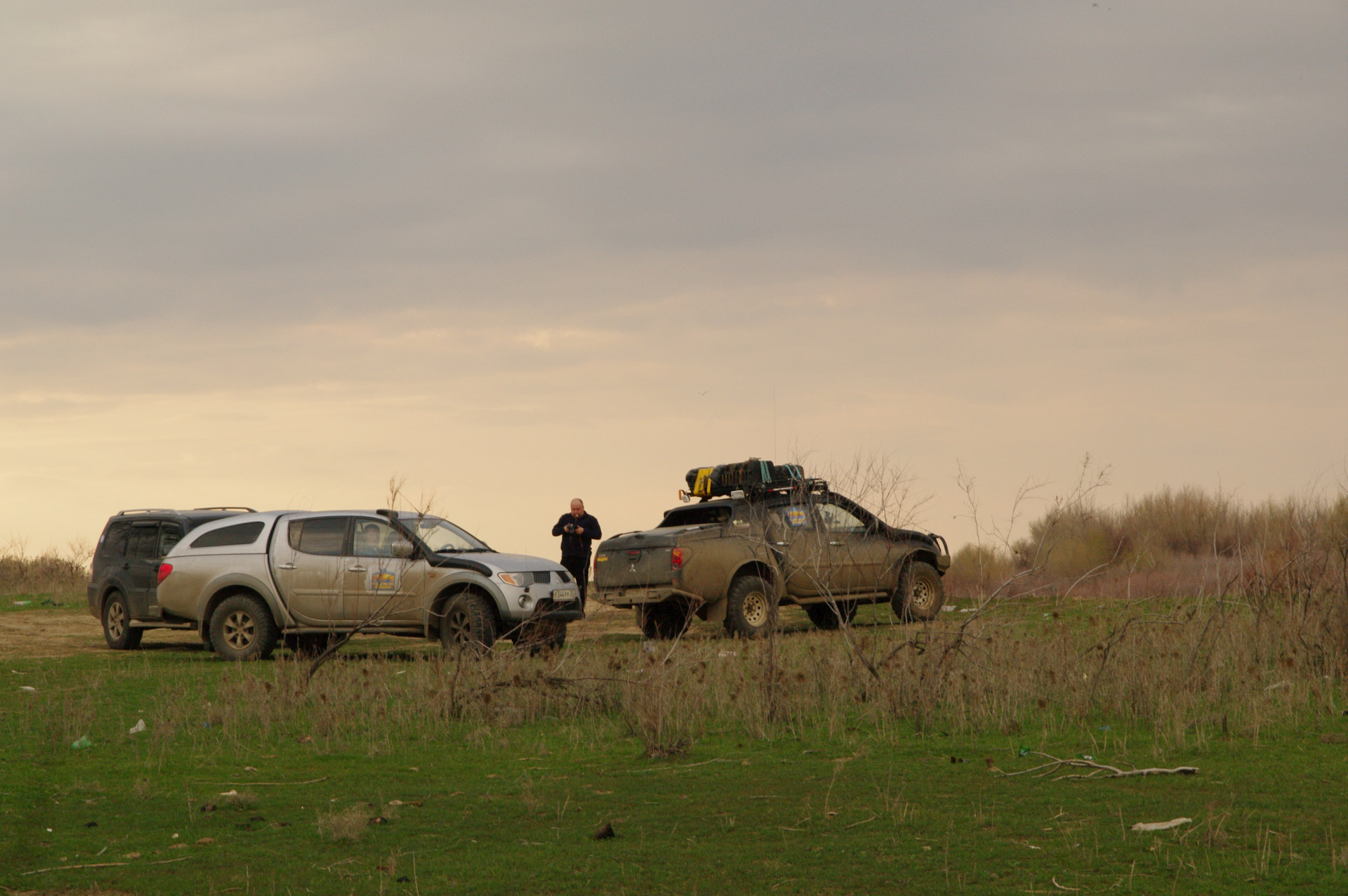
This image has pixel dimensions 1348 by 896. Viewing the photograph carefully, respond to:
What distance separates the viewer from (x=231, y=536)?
671 inches

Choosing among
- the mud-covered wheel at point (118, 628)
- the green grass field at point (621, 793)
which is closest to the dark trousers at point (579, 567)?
the mud-covered wheel at point (118, 628)

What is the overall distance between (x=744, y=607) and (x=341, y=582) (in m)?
5.39

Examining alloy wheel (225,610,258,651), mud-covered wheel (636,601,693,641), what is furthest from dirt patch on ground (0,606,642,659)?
alloy wheel (225,610,258,651)

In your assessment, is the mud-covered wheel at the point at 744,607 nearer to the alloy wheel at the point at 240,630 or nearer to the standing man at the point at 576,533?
the standing man at the point at 576,533

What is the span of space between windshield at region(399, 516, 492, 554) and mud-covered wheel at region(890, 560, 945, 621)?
241 inches

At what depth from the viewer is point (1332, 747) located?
9320 mm

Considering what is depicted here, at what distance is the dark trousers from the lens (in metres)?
20.1

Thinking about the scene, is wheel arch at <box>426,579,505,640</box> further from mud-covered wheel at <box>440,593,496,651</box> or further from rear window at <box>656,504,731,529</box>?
rear window at <box>656,504,731,529</box>

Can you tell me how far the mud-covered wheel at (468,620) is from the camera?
15961mm

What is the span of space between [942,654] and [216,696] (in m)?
6.69

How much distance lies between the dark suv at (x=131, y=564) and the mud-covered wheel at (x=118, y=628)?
0.01 meters

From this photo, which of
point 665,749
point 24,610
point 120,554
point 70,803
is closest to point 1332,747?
point 665,749

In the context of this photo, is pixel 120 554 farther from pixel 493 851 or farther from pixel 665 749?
pixel 493 851

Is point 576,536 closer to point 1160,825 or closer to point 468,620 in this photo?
point 468,620
